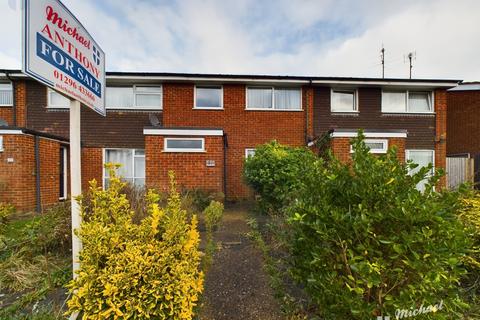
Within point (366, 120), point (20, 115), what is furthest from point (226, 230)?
point (20, 115)

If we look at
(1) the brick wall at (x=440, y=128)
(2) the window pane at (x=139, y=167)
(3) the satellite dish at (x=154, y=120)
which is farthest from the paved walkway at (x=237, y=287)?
(1) the brick wall at (x=440, y=128)

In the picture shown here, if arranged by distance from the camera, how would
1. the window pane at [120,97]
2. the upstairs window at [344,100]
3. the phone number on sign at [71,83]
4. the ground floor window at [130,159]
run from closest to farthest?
the phone number on sign at [71,83] < the ground floor window at [130,159] < the window pane at [120,97] < the upstairs window at [344,100]

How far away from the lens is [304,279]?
229 cm

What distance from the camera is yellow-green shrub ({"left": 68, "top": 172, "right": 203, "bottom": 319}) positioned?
1.96 m

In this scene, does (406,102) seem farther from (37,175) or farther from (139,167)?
(37,175)

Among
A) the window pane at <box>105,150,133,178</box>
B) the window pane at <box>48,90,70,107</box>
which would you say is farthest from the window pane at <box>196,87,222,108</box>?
the window pane at <box>48,90,70,107</box>

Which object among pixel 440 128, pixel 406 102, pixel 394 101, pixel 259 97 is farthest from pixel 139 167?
pixel 440 128

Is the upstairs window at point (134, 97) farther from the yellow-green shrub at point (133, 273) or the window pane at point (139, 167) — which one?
the yellow-green shrub at point (133, 273)

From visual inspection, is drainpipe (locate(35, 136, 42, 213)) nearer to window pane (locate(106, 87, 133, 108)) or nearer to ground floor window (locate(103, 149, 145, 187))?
ground floor window (locate(103, 149, 145, 187))

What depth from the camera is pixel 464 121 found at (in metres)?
13.8

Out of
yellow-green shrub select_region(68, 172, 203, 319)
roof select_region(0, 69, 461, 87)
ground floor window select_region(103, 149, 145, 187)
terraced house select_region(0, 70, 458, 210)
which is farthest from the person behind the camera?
ground floor window select_region(103, 149, 145, 187)

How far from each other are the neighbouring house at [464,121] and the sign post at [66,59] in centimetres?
1721

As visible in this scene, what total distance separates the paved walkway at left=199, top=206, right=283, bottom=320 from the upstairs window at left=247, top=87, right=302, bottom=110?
7.86m

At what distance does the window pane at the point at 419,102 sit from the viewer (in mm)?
12000
